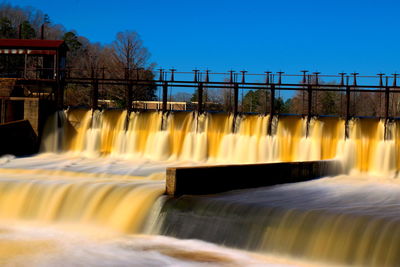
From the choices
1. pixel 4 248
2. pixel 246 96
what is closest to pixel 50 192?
pixel 4 248

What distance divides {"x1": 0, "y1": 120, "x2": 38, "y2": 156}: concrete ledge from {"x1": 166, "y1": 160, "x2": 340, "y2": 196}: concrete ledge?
1481cm

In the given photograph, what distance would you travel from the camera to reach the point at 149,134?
99.9 ft

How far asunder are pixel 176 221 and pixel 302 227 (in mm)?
3370

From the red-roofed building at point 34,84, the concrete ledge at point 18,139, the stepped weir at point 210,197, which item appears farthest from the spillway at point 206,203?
the red-roofed building at point 34,84

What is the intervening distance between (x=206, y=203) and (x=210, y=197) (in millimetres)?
884

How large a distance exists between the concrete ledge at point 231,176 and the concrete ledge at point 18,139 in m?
14.8

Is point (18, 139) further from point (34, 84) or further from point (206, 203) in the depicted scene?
point (206, 203)

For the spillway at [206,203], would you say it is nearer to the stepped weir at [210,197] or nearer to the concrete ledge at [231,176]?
the stepped weir at [210,197]

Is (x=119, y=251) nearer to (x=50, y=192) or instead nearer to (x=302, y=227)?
(x=302, y=227)

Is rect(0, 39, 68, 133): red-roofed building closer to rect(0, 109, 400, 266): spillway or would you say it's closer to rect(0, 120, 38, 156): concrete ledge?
rect(0, 120, 38, 156): concrete ledge

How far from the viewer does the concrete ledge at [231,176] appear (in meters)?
16.4

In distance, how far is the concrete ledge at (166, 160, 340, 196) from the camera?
53.7 feet

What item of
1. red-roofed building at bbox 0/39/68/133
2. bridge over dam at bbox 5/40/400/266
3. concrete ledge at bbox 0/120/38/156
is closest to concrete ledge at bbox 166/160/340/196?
bridge over dam at bbox 5/40/400/266

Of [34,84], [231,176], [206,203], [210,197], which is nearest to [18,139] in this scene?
[34,84]
